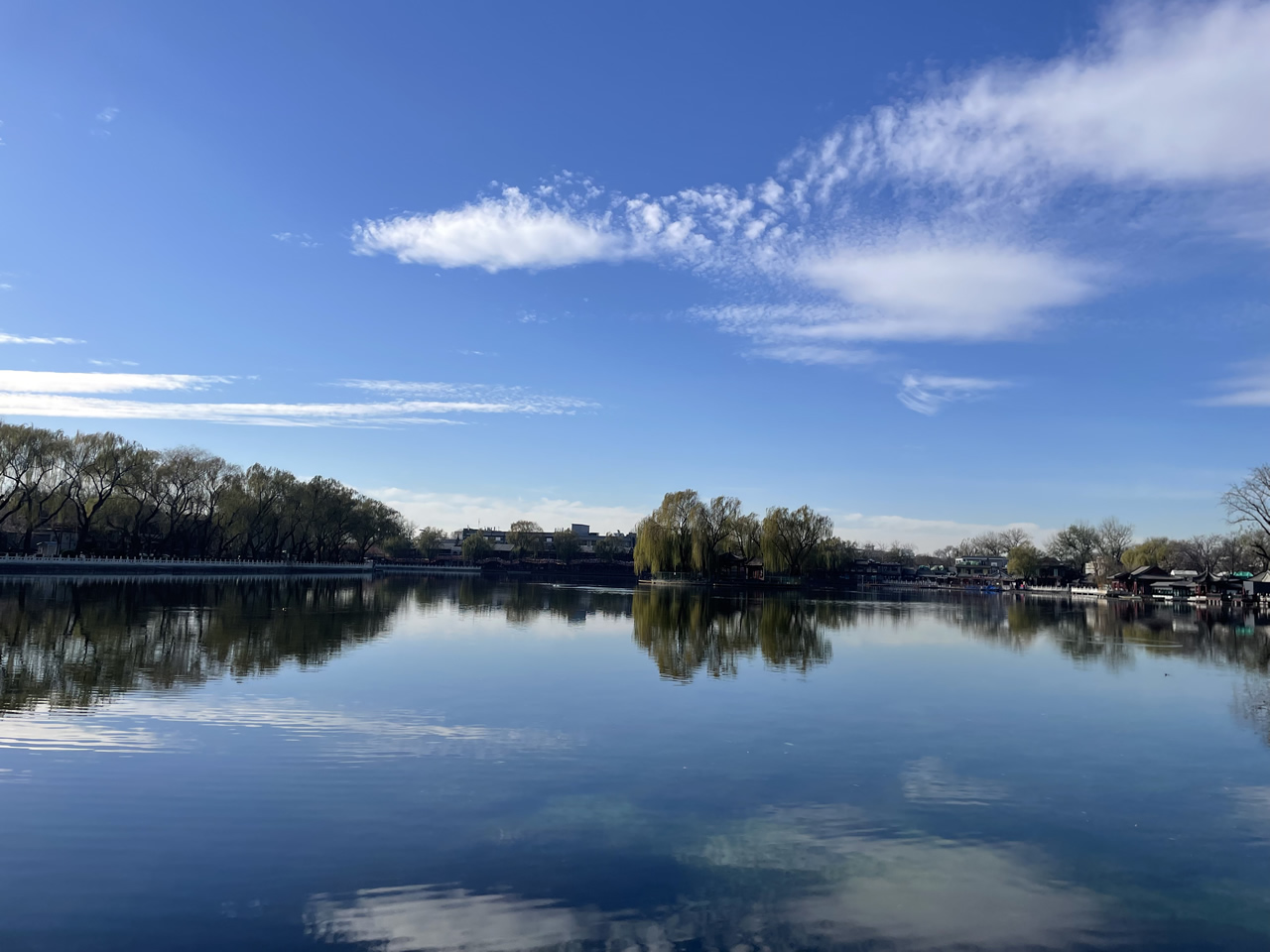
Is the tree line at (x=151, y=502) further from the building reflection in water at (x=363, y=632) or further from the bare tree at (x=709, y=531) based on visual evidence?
the bare tree at (x=709, y=531)

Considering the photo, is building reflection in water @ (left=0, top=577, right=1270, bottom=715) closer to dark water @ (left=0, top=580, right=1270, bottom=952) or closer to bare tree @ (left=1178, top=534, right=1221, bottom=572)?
dark water @ (left=0, top=580, right=1270, bottom=952)

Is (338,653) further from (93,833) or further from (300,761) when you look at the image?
(93,833)

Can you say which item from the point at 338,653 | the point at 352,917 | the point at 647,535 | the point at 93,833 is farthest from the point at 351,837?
the point at 647,535

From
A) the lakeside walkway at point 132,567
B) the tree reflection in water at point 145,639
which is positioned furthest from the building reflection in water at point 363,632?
the lakeside walkway at point 132,567

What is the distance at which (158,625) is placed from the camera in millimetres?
23781

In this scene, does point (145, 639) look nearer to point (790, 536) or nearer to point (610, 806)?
point (610, 806)

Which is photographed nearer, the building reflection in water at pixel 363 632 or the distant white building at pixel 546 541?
the building reflection in water at pixel 363 632

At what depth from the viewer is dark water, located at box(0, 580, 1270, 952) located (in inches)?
231

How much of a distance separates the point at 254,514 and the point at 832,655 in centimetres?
6899

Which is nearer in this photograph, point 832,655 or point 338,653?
point 338,653

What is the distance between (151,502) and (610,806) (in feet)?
251

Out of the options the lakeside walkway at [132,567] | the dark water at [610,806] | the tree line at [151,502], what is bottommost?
the dark water at [610,806]

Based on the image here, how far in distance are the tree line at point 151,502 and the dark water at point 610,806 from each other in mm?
45167

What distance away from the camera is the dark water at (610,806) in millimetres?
5855
